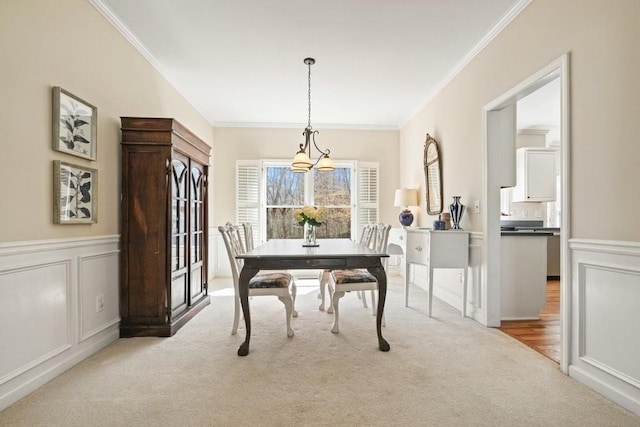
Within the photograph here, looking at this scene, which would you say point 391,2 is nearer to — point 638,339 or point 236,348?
point 638,339

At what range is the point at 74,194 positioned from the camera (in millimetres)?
2465

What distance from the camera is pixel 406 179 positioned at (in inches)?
238

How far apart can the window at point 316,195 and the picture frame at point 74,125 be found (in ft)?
11.9

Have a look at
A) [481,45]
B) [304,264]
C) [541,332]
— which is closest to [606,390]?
[541,332]

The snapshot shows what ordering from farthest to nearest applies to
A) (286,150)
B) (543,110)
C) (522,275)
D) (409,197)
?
(286,150), (409,197), (543,110), (522,275)

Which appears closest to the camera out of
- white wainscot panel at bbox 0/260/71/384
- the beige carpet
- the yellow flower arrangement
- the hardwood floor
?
the beige carpet

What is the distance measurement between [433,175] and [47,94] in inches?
165

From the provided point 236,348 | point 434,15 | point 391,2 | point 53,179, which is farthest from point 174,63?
point 236,348

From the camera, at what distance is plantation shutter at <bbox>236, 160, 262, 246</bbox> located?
6098 millimetres

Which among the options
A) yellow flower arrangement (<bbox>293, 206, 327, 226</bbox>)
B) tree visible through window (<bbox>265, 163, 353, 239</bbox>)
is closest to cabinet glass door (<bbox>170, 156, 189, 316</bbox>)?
yellow flower arrangement (<bbox>293, 206, 327, 226</bbox>)

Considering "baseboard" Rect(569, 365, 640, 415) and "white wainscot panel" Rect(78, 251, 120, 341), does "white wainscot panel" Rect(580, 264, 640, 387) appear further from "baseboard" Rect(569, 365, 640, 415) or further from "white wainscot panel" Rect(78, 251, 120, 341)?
"white wainscot panel" Rect(78, 251, 120, 341)

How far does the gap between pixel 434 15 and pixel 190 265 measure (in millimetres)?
3341

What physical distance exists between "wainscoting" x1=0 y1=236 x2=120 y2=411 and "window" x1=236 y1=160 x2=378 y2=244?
11.4 feet

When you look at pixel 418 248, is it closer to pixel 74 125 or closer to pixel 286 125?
pixel 74 125
